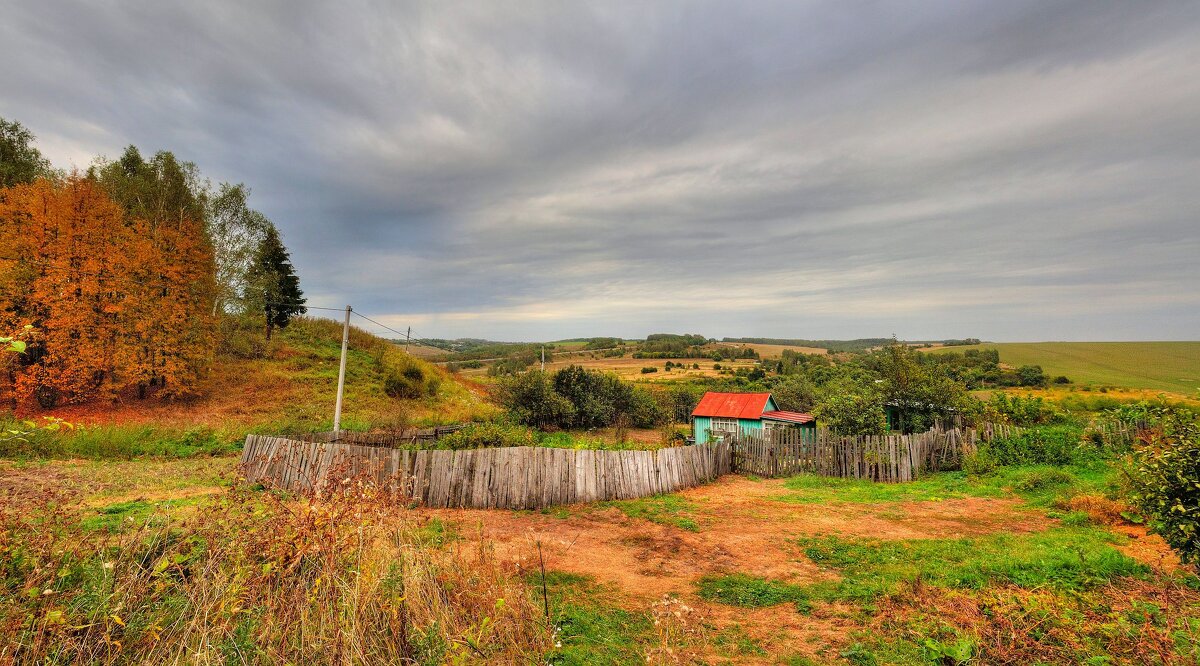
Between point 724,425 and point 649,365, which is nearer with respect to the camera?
point 724,425

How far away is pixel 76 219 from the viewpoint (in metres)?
18.9

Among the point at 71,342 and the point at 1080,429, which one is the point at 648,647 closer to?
the point at 1080,429

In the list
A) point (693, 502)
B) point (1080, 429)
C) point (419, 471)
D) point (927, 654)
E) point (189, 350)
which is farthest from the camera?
point (189, 350)

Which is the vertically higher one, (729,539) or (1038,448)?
(1038,448)

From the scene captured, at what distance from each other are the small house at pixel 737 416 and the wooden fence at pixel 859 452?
29.1ft

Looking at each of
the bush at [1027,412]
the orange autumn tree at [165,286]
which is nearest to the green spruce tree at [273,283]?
the orange autumn tree at [165,286]

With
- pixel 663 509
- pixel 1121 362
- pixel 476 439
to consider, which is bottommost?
pixel 663 509

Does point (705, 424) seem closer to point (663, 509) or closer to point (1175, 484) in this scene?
point (663, 509)

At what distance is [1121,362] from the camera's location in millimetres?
43031

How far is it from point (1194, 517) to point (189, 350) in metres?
30.5

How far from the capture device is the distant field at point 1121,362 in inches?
1316

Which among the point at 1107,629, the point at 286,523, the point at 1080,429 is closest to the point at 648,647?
the point at 286,523

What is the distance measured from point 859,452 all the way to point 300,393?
87.1 ft

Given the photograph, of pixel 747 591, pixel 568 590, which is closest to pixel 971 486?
pixel 747 591
